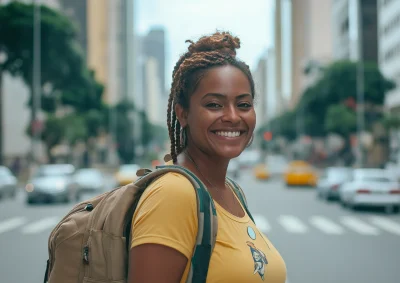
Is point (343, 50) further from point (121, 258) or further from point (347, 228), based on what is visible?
point (121, 258)

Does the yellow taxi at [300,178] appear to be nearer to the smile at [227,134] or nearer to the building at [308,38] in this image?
the smile at [227,134]

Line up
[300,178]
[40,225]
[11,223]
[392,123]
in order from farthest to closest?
[392,123] → [300,178] → [11,223] → [40,225]

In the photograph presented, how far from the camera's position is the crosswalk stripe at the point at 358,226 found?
1583 centimetres

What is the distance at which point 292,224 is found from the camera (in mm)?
17703

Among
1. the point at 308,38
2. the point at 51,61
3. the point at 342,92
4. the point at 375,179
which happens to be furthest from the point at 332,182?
the point at 308,38

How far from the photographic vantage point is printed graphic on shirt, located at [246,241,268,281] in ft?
7.20

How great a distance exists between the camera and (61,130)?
49062 mm

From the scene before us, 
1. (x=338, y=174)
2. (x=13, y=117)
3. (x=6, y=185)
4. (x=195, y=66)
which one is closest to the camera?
(x=195, y=66)

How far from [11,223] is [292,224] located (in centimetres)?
796

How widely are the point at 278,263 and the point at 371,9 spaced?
83.5 m

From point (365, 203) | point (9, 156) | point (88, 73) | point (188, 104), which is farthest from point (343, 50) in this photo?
point (188, 104)

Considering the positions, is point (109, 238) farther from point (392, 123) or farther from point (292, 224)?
point (392, 123)

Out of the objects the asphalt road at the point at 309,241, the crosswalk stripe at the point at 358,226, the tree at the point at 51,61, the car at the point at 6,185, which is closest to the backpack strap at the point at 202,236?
the asphalt road at the point at 309,241

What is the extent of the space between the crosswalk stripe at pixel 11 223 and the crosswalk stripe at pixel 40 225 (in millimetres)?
409
